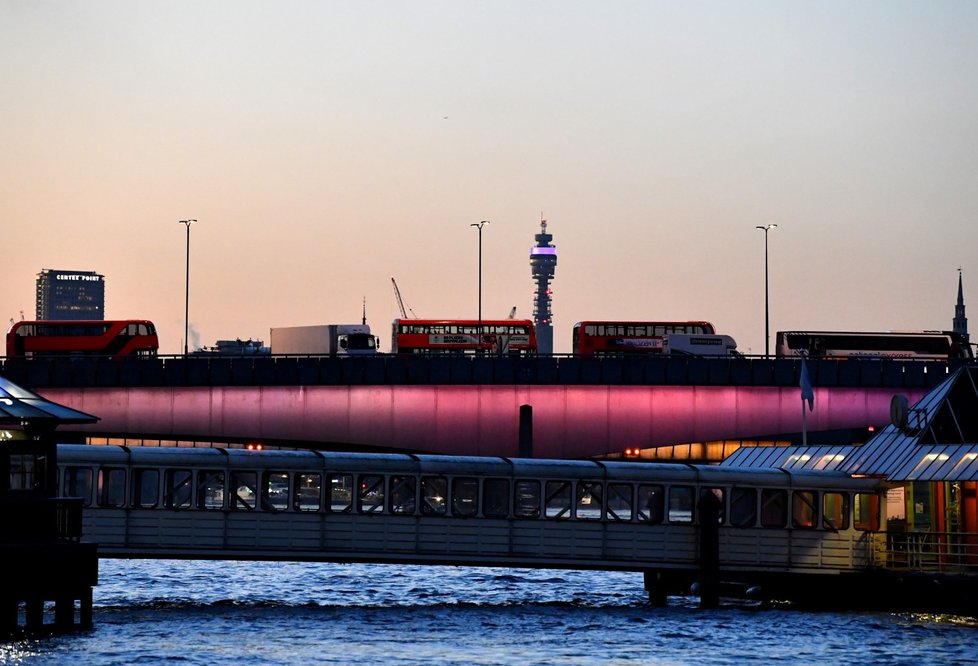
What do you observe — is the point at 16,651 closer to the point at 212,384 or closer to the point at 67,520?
the point at 67,520

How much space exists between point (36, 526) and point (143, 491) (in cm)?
730

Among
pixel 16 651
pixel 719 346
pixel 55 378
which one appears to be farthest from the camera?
pixel 719 346

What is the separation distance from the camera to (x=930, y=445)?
57781 millimetres

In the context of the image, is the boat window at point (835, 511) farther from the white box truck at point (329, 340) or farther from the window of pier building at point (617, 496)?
the white box truck at point (329, 340)

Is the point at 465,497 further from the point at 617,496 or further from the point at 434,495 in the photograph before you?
the point at 617,496

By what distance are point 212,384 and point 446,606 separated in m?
34.7

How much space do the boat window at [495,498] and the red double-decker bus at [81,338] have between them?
232 ft

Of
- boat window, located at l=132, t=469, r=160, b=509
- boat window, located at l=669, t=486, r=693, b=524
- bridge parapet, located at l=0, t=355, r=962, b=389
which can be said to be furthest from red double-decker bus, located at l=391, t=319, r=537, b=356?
boat window, located at l=132, t=469, r=160, b=509

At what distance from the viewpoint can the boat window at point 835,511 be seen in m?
56.9

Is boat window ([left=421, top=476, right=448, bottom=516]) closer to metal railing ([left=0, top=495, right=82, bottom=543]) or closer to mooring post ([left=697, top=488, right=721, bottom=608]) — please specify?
mooring post ([left=697, top=488, right=721, bottom=608])

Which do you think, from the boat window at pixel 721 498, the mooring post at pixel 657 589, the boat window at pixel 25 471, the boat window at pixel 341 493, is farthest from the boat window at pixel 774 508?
the boat window at pixel 25 471

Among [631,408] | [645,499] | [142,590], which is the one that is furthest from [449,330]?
[645,499]

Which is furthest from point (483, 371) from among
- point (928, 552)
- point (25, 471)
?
point (25, 471)

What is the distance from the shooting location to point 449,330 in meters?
135
